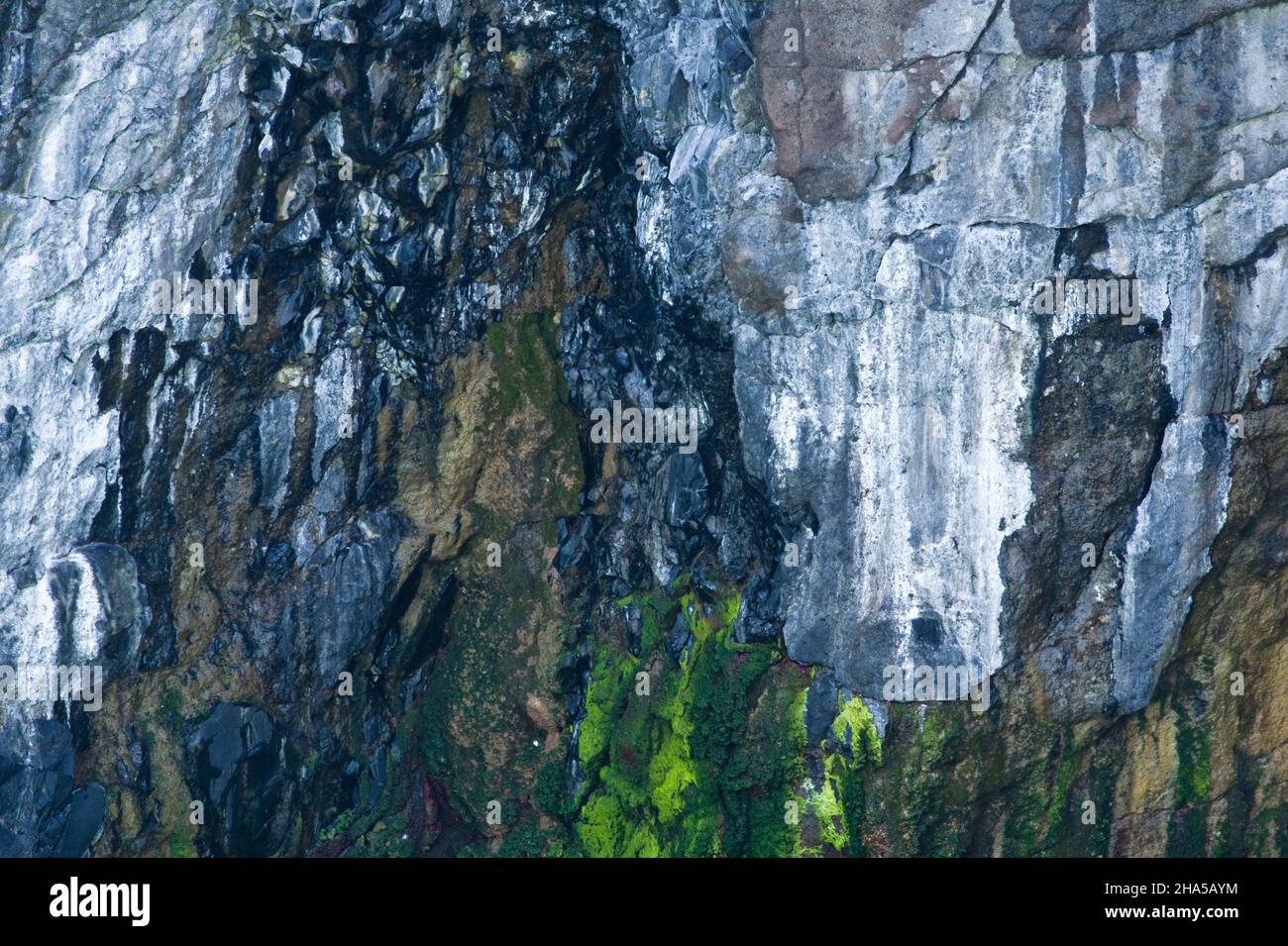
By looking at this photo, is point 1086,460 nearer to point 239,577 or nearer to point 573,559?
point 573,559

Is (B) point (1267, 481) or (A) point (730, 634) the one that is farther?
(A) point (730, 634)

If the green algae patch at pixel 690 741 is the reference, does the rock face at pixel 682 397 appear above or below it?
above

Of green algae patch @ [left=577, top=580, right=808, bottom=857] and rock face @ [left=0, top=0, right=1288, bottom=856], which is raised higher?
rock face @ [left=0, top=0, right=1288, bottom=856]

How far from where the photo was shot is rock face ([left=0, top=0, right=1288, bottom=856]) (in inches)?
469

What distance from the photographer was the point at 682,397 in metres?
13.9

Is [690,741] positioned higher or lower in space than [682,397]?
lower

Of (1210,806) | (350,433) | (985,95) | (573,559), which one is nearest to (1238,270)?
(985,95)

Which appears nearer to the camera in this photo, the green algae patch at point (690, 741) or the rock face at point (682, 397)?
the rock face at point (682, 397)

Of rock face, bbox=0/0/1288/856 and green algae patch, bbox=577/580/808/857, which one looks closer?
→ rock face, bbox=0/0/1288/856

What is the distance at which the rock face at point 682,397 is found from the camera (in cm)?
1191

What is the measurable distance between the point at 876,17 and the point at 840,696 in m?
6.44

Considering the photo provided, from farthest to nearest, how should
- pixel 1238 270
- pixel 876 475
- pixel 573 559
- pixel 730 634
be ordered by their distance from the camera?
1. pixel 573 559
2. pixel 730 634
3. pixel 876 475
4. pixel 1238 270

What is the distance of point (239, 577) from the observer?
13.7 meters
